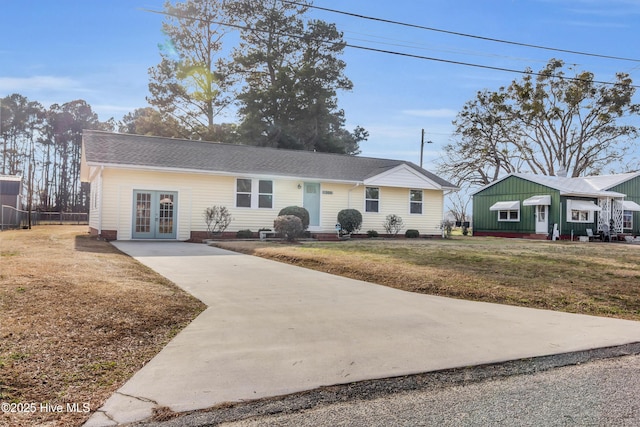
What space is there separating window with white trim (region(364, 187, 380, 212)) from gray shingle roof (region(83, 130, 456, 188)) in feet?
2.51

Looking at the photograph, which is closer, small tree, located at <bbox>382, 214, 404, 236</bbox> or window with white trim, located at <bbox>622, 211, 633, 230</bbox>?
small tree, located at <bbox>382, 214, 404, 236</bbox>

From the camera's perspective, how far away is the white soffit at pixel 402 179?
783 inches

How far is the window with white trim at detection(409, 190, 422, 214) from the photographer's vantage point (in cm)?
2120

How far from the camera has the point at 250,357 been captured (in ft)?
12.0

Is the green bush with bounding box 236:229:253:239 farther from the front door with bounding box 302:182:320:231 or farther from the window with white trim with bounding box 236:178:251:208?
the front door with bounding box 302:182:320:231

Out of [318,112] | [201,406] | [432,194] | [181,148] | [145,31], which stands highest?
[318,112]

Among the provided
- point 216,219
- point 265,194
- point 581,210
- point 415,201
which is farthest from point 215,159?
point 581,210

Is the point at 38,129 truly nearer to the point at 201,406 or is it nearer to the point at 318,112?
the point at 318,112

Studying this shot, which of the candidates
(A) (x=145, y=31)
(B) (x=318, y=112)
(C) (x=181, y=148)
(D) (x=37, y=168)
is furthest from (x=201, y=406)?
(D) (x=37, y=168)

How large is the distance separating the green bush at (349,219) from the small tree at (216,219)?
5065mm

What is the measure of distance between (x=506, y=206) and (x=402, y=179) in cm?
973

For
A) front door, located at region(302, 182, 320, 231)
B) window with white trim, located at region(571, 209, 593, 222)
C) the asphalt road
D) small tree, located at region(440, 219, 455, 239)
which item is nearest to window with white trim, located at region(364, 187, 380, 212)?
front door, located at region(302, 182, 320, 231)

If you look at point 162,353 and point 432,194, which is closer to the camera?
point 162,353

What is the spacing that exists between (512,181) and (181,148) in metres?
20.4
